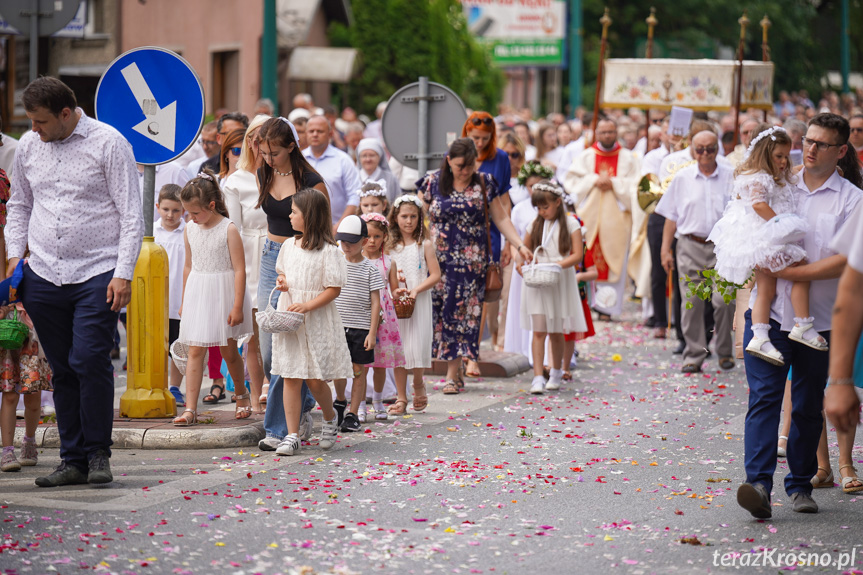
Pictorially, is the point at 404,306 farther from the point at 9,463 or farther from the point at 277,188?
the point at 9,463

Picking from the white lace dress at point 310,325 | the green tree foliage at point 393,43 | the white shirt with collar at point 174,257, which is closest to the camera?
the white lace dress at point 310,325

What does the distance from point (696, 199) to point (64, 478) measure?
22.6 ft

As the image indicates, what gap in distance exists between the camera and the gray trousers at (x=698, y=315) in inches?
473

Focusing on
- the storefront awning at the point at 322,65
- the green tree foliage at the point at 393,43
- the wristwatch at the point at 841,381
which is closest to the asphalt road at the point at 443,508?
the wristwatch at the point at 841,381

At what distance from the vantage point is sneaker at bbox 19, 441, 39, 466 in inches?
303

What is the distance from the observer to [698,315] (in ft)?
40.1

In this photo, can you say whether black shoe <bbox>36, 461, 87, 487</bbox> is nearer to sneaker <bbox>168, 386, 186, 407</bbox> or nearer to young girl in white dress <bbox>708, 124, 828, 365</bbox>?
sneaker <bbox>168, 386, 186, 407</bbox>

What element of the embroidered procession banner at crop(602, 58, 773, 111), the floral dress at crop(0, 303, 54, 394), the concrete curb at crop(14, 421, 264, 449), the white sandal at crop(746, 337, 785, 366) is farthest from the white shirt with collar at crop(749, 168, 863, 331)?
the embroidered procession banner at crop(602, 58, 773, 111)

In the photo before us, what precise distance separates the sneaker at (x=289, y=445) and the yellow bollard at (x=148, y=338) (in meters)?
1.26

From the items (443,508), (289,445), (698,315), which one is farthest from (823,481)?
(698,315)

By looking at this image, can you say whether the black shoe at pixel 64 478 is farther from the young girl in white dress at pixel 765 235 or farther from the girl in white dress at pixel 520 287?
the girl in white dress at pixel 520 287

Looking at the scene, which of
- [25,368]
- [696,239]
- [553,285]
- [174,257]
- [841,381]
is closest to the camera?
[841,381]

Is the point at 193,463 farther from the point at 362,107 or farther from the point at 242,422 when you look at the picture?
the point at 362,107

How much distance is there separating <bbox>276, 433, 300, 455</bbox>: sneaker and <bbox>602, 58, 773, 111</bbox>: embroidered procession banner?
11351mm
